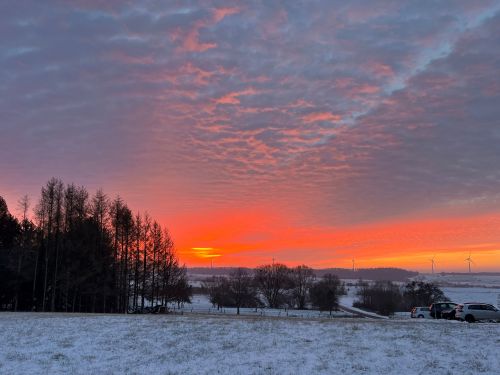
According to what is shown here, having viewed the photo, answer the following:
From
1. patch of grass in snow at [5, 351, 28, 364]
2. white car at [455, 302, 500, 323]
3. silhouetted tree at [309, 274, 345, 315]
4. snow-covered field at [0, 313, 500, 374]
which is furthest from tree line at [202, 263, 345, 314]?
patch of grass in snow at [5, 351, 28, 364]

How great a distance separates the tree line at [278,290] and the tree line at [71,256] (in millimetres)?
47225

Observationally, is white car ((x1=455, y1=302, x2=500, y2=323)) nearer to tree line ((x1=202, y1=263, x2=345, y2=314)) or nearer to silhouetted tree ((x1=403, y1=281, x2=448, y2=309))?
silhouetted tree ((x1=403, y1=281, x2=448, y2=309))

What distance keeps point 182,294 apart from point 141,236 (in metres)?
22.4

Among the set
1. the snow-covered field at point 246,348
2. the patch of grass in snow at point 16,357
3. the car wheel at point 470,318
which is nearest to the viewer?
the snow-covered field at point 246,348

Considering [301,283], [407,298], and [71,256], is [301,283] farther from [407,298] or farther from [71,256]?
[71,256]

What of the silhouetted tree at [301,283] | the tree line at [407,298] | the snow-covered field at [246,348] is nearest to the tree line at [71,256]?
the snow-covered field at [246,348]

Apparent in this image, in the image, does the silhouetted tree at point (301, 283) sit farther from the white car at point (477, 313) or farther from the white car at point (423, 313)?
the white car at point (477, 313)

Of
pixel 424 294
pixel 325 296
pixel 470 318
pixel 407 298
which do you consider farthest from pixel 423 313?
pixel 325 296

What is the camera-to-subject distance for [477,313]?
1610 inches

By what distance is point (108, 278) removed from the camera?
240ft

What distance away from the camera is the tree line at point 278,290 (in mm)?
133250

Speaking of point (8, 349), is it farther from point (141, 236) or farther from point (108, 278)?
point (141, 236)

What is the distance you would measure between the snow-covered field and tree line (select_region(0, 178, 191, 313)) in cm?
3975

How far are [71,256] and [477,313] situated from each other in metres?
54.7
